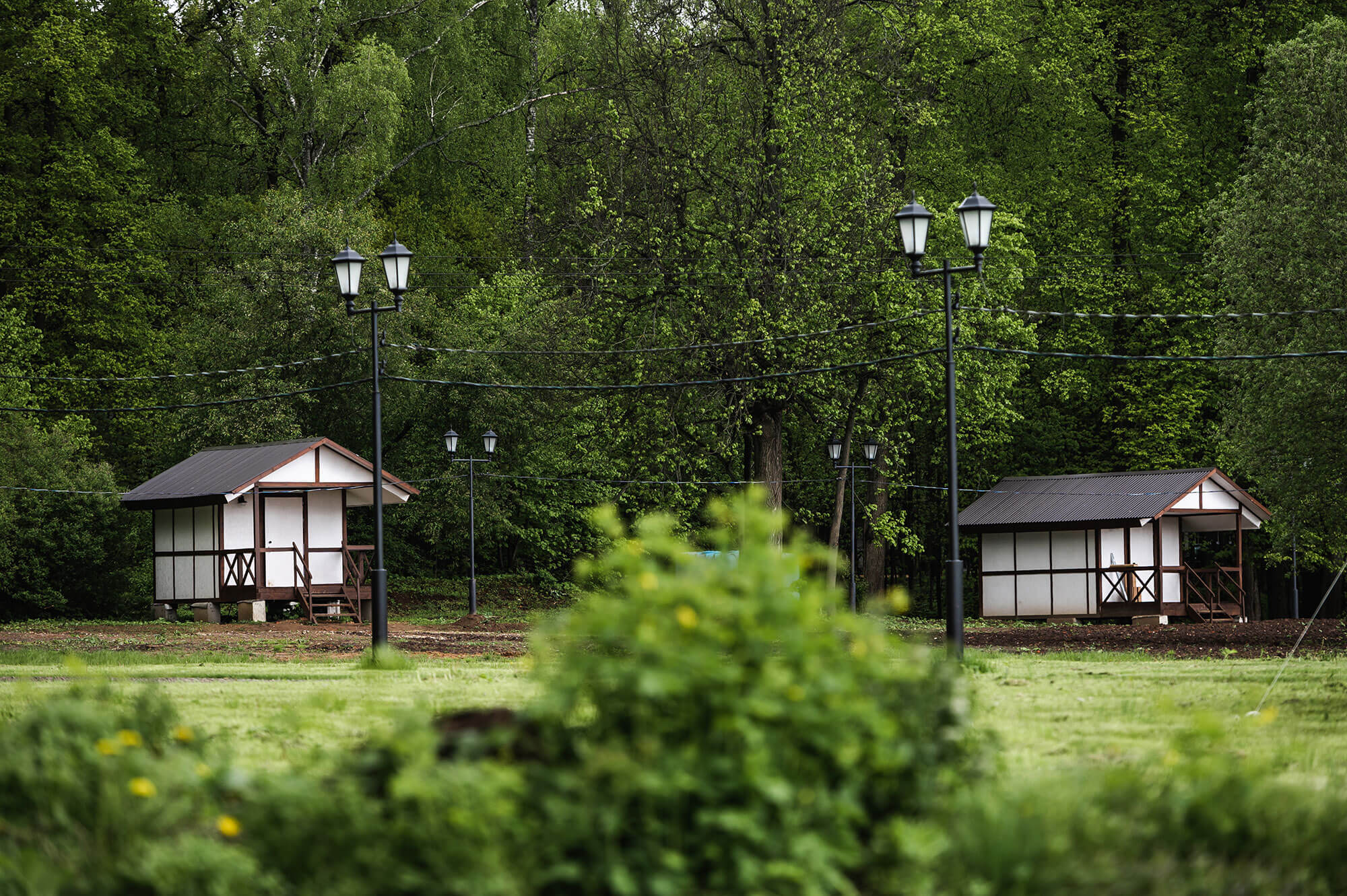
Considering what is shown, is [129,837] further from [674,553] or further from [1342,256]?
[1342,256]

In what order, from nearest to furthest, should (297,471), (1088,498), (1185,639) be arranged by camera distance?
(1185,639), (297,471), (1088,498)

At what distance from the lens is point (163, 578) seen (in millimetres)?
36312

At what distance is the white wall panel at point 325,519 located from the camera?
118ft

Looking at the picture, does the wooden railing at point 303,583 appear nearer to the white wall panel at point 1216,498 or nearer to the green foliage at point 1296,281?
the green foliage at point 1296,281

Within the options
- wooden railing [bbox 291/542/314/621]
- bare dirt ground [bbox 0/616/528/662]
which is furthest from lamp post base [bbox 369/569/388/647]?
wooden railing [bbox 291/542/314/621]

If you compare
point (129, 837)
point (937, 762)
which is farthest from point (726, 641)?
point (129, 837)

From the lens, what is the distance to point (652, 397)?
3538 cm

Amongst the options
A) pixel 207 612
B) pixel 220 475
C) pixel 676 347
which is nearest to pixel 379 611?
pixel 676 347

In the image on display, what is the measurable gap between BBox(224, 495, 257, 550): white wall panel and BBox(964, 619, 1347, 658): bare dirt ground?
17317 millimetres

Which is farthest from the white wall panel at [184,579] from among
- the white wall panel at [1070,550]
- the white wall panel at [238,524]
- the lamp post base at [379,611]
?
the white wall panel at [1070,550]

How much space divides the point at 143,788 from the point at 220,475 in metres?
31.5

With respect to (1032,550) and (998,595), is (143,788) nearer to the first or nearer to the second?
(1032,550)

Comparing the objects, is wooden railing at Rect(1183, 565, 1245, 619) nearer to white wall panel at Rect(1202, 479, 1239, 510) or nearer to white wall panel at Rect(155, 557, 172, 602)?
white wall panel at Rect(1202, 479, 1239, 510)

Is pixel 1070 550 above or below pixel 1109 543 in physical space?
below
